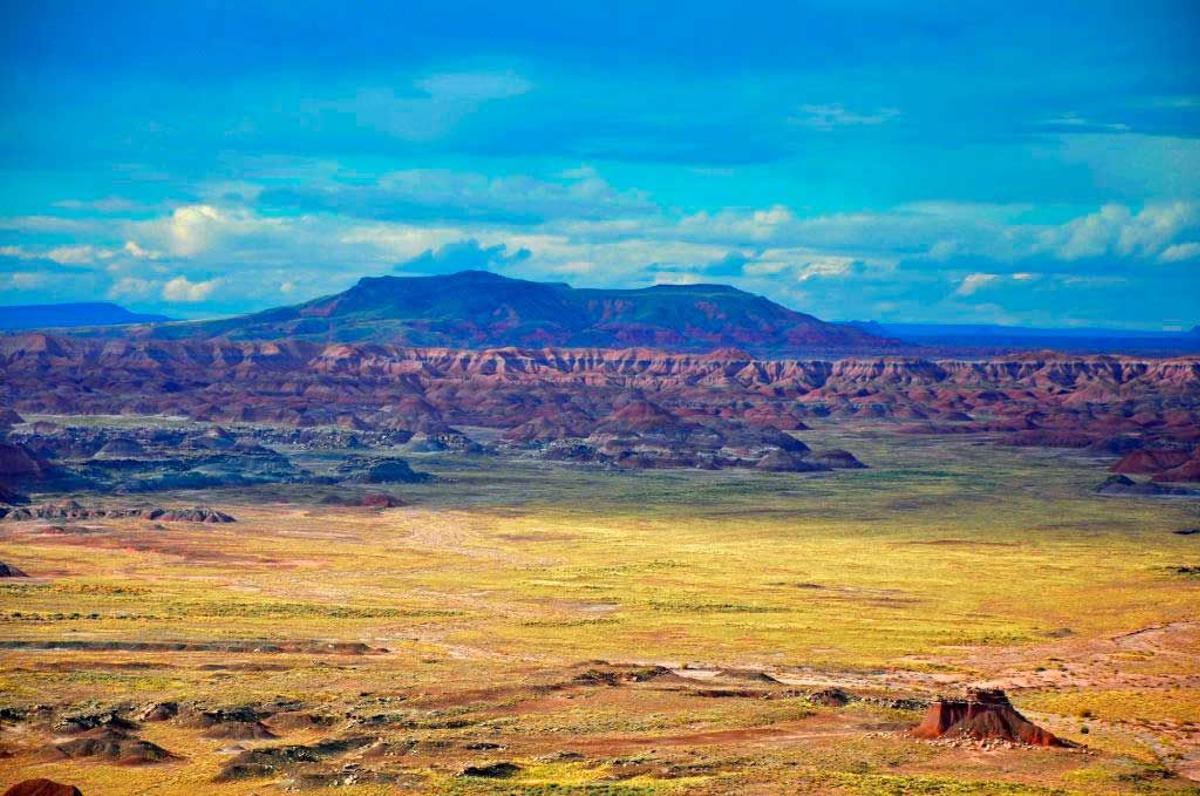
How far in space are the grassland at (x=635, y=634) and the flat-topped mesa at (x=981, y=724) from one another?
121cm

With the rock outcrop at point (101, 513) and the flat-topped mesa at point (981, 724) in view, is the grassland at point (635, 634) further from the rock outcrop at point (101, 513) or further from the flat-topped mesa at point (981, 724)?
the rock outcrop at point (101, 513)

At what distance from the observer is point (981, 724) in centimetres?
5325

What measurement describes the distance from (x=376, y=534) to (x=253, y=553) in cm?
1873

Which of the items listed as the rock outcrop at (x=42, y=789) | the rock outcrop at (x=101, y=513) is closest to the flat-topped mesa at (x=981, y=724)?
the rock outcrop at (x=42, y=789)

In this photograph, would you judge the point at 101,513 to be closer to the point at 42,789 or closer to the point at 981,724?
the point at 42,789

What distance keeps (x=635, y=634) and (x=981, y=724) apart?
28.0 m

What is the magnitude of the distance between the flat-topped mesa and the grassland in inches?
47.5

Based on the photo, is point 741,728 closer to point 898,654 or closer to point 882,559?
point 898,654

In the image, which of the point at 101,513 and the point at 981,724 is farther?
the point at 101,513

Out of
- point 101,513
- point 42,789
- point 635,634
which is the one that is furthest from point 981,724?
point 101,513

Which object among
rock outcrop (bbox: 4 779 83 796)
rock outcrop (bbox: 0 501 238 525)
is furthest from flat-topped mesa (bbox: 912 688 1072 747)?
rock outcrop (bbox: 0 501 238 525)

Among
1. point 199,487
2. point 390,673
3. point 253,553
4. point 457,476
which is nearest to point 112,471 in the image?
point 199,487

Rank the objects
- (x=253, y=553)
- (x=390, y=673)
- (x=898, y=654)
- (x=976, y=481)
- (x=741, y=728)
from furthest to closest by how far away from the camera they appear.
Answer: (x=976, y=481)
(x=253, y=553)
(x=898, y=654)
(x=390, y=673)
(x=741, y=728)

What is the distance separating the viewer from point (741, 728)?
55.2 metres
